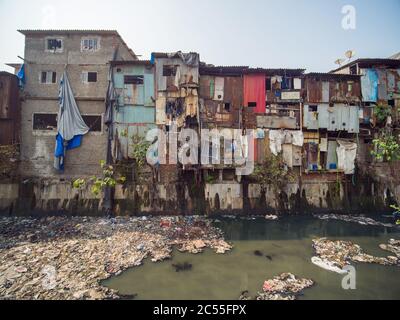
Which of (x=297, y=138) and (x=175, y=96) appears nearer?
(x=175, y=96)

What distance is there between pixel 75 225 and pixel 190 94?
922 cm

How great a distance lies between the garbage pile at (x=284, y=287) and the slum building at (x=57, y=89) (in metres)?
10.5

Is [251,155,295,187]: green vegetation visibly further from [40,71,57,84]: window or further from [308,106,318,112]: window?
[40,71,57,84]: window

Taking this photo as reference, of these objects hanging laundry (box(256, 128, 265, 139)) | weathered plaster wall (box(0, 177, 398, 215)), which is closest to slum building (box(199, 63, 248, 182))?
hanging laundry (box(256, 128, 265, 139))

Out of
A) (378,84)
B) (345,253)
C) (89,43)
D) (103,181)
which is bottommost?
(345,253)

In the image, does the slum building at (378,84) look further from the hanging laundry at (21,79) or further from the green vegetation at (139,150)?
the hanging laundry at (21,79)

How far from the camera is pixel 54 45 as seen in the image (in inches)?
477

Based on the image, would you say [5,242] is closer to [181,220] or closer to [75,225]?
[75,225]

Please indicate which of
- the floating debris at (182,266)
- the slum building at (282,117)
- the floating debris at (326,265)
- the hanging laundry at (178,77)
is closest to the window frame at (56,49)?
the hanging laundry at (178,77)

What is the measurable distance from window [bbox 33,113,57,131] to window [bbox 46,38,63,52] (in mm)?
3820

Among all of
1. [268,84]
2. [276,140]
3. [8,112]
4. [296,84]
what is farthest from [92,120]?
[296,84]

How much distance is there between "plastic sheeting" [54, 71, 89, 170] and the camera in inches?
463

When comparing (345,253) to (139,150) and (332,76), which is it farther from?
(139,150)

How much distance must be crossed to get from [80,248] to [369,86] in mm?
18157
